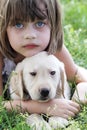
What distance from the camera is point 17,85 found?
4.04 metres

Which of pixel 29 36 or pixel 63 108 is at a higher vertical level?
pixel 29 36

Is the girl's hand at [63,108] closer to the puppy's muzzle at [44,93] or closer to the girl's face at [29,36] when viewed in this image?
the puppy's muzzle at [44,93]

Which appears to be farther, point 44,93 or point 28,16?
point 28,16

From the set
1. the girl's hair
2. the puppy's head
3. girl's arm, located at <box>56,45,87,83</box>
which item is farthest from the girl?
girl's arm, located at <box>56,45,87,83</box>

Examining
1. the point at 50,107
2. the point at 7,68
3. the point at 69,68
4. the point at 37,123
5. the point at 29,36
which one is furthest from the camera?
the point at 69,68

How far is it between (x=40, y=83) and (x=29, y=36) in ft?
1.59

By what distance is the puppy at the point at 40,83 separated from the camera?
3.80 meters

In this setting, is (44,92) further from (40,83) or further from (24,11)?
(24,11)

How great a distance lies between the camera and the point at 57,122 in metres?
3.81

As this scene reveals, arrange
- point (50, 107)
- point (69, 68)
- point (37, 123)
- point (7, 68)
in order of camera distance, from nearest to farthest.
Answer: point (37, 123) < point (50, 107) < point (7, 68) < point (69, 68)

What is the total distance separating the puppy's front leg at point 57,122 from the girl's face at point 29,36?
601 millimetres

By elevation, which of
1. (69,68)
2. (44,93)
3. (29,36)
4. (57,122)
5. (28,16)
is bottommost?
(57,122)

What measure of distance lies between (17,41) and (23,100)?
0.50 m

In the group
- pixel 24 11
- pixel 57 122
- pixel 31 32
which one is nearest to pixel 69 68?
pixel 31 32
